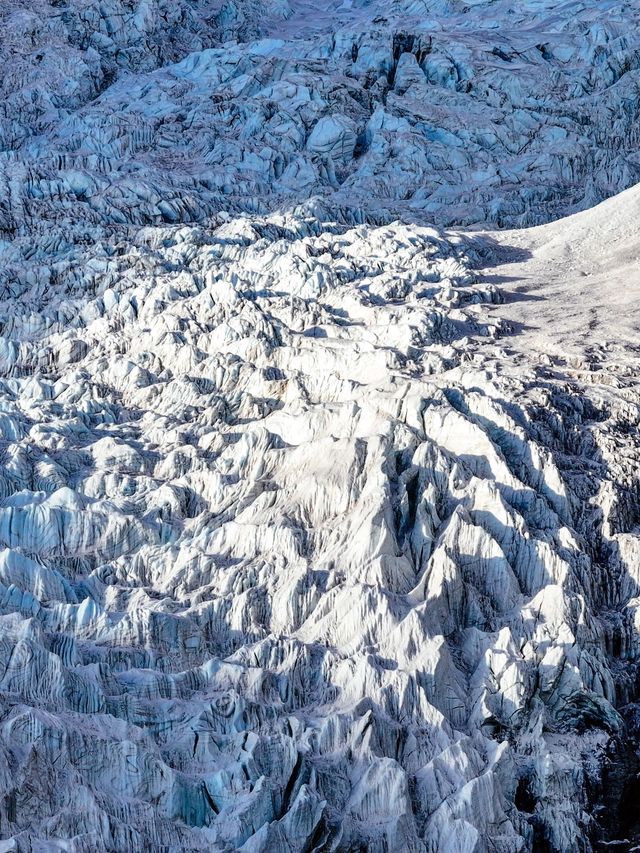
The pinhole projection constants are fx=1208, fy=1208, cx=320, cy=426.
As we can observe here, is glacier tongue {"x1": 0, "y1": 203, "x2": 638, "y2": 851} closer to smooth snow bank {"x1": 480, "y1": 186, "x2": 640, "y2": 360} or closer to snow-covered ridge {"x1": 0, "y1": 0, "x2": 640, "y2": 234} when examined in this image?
smooth snow bank {"x1": 480, "y1": 186, "x2": 640, "y2": 360}

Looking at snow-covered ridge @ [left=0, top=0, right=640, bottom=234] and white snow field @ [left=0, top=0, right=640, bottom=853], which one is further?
snow-covered ridge @ [left=0, top=0, right=640, bottom=234]

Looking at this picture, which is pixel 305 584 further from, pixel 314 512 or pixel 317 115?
pixel 317 115

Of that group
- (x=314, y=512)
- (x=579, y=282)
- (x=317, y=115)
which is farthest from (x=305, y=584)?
(x=317, y=115)

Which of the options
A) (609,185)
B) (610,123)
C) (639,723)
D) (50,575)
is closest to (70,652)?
(50,575)

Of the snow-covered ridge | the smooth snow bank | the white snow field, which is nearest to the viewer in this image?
the white snow field

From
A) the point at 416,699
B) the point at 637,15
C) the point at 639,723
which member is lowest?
the point at 639,723

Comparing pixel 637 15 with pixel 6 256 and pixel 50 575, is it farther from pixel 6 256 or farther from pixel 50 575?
pixel 50 575

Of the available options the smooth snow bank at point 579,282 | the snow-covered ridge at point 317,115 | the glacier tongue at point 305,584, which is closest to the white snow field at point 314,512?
the glacier tongue at point 305,584

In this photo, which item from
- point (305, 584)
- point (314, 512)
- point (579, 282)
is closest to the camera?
point (305, 584)

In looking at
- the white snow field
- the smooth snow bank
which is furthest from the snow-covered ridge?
the smooth snow bank
